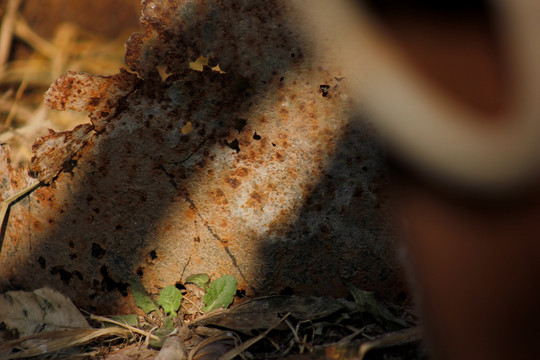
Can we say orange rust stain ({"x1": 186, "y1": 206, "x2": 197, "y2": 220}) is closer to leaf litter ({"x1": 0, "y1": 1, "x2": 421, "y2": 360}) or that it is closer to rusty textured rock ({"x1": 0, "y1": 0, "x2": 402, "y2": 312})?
rusty textured rock ({"x1": 0, "y1": 0, "x2": 402, "y2": 312})

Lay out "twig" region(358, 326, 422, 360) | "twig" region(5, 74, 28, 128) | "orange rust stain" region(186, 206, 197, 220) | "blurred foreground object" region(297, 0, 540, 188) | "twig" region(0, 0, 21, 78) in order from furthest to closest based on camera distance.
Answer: "twig" region(0, 0, 21, 78)
"twig" region(5, 74, 28, 128)
"orange rust stain" region(186, 206, 197, 220)
"twig" region(358, 326, 422, 360)
"blurred foreground object" region(297, 0, 540, 188)

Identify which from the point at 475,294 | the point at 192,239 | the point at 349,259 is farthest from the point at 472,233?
the point at 192,239

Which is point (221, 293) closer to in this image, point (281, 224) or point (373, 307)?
point (281, 224)

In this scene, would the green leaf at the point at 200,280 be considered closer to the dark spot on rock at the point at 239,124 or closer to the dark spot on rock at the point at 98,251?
the dark spot on rock at the point at 98,251

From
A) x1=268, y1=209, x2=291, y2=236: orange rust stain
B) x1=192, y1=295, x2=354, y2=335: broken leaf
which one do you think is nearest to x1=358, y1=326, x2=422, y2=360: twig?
x1=192, y1=295, x2=354, y2=335: broken leaf

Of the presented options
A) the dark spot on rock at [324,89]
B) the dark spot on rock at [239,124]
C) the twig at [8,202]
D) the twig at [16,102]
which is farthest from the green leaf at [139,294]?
the twig at [16,102]

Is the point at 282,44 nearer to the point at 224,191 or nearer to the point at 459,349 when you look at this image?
the point at 224,191

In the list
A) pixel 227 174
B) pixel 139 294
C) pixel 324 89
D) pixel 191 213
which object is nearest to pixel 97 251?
pixel 139 294
